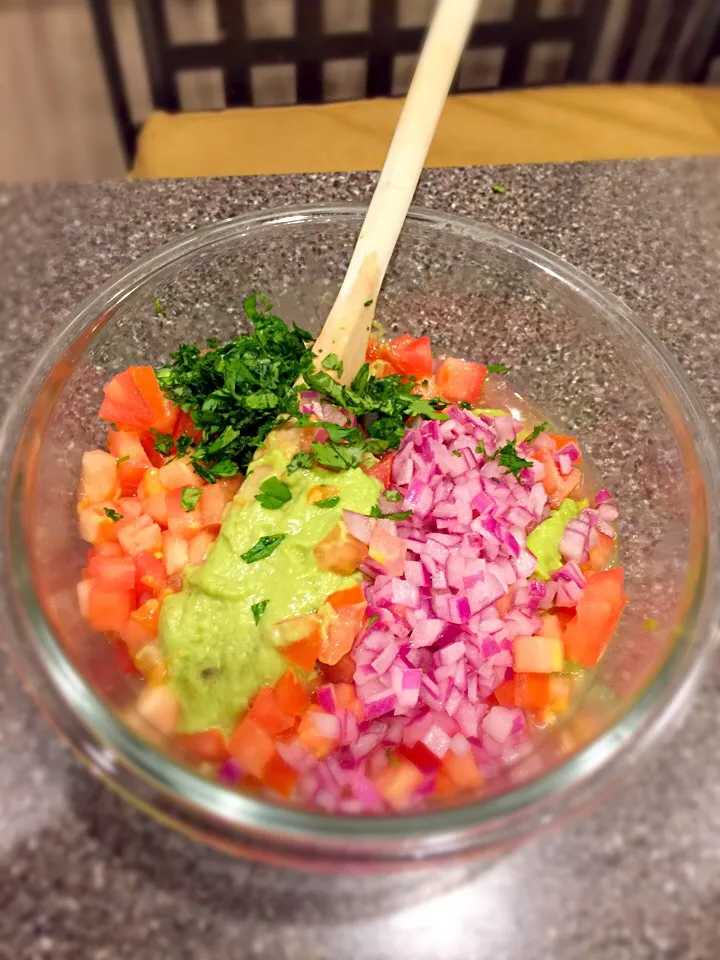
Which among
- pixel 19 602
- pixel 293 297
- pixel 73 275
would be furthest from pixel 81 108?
pixel 19 602

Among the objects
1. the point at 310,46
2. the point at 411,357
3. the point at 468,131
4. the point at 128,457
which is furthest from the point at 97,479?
the point at 310,46

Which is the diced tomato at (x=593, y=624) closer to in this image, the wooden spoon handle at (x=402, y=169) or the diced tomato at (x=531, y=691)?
the diced tomato at (x=531, y=691)

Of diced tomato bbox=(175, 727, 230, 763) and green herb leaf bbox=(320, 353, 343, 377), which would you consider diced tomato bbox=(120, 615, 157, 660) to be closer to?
diced tomato bbox=(175, 727, 230, 763)

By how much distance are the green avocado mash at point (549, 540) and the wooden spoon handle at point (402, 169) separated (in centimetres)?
33

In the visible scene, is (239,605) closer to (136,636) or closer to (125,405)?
(136,636)

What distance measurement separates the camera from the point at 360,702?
906 millimetres

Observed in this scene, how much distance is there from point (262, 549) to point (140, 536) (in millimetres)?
176

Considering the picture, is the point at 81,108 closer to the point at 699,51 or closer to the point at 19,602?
the point at 699,51

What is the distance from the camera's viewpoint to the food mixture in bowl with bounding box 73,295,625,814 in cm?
88

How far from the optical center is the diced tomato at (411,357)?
1177 mm

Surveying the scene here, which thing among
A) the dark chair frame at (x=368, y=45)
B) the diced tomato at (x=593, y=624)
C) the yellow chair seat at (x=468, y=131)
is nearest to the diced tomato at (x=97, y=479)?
the diced tomato at (x=593, y=624)

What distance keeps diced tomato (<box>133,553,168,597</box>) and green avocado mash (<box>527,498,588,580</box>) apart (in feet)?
1.51

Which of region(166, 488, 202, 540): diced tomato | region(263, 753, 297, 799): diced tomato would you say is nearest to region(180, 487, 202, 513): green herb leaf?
region(166, 488, 202, 540): diced tomato

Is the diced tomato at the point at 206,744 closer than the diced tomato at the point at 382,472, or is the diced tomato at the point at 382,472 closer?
the diced tomato at the point at 206,744
